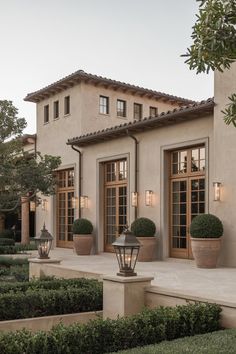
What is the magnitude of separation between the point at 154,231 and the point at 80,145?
236 inches

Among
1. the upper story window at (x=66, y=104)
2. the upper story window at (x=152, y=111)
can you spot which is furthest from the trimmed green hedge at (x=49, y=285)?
the upper story window at (x=152, y=111)

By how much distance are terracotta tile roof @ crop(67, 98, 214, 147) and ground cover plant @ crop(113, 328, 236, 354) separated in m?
8.48

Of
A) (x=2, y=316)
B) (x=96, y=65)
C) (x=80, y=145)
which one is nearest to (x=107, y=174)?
(x=80, y=145)

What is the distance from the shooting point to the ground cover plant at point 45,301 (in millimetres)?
8117

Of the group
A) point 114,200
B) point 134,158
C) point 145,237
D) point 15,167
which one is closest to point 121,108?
point 114,200

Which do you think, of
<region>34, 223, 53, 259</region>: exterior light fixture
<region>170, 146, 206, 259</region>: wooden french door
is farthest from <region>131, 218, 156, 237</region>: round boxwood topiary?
<region>34, 223, 53, 259</region>: exterior light fixture

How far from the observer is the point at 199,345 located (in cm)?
571

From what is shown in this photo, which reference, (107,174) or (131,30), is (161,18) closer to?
(131,30)

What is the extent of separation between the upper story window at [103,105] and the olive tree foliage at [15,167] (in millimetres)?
5728

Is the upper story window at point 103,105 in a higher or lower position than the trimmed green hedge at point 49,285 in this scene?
higher

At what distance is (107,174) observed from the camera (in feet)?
61.3

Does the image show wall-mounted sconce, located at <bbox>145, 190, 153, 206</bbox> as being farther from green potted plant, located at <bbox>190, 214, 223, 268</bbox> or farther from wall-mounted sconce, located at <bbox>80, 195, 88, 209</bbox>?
wall-mounted sconce, located at <bbox>80, 195, 88, 209</bbox>

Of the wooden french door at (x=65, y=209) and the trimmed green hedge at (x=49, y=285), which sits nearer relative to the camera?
the trimmed green hedge at (x=49, y=285)

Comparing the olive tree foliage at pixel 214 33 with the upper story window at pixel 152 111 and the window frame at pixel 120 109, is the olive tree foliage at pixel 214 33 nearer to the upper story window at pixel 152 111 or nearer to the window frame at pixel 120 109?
the window frame at pixel 120 109
